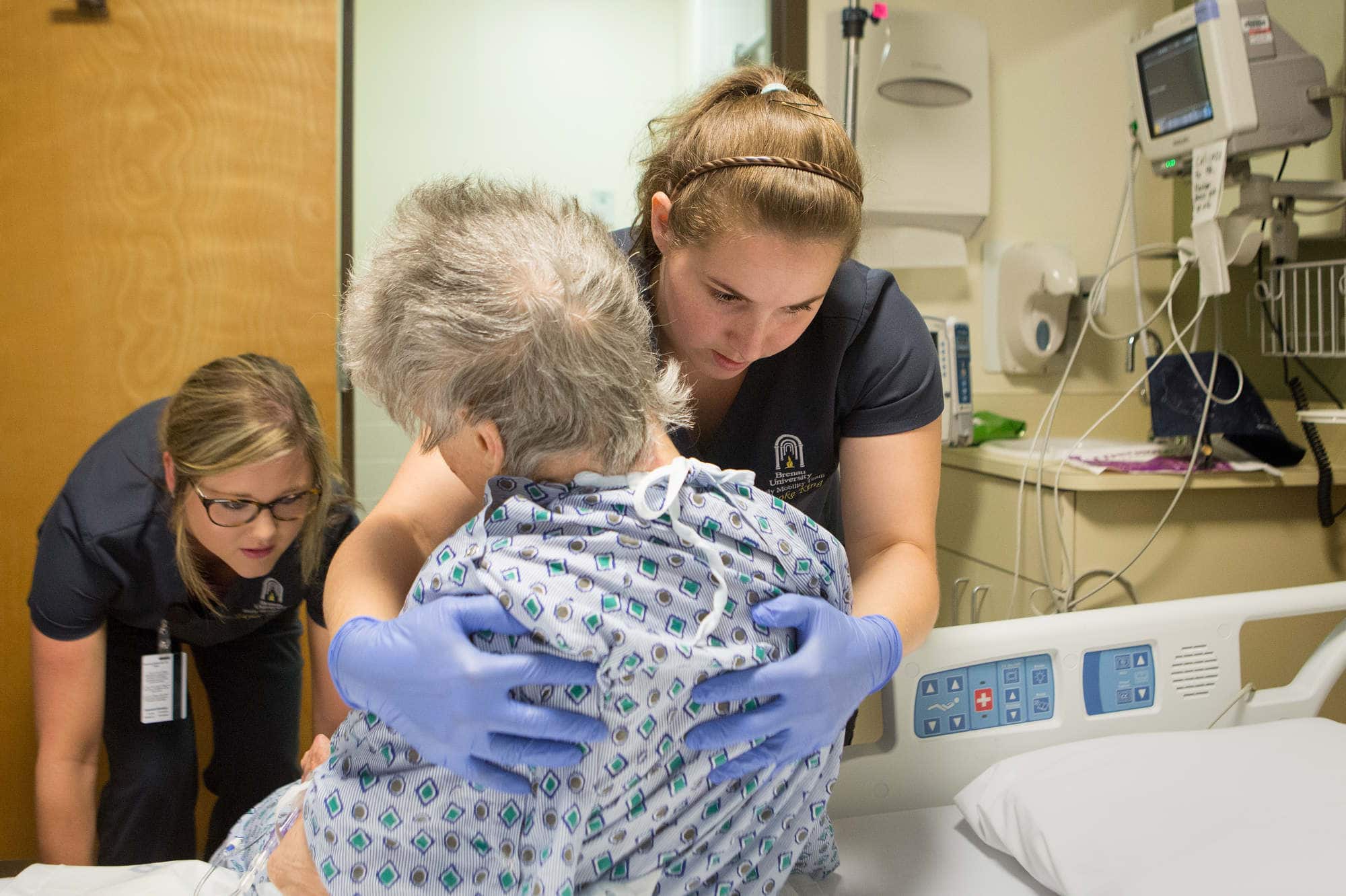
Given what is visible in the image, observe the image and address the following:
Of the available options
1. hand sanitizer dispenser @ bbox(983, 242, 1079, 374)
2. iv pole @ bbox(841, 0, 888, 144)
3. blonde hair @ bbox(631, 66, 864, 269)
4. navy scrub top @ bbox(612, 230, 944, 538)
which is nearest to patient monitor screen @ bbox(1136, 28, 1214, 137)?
hand sanitizer dispenser @ bbox(983, 242, 1079, 374)

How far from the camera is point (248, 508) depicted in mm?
1399

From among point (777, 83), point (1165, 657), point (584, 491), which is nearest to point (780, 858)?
point (584, 491)

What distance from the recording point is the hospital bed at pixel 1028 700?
114 cm

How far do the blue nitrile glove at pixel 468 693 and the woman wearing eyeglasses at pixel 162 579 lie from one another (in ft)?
2.33

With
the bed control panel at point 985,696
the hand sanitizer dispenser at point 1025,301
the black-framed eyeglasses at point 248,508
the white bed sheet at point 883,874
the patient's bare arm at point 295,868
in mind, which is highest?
the hand sanitizer dispenser at point 1025,301

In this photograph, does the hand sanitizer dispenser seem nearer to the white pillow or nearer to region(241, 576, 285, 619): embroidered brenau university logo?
the white pillow

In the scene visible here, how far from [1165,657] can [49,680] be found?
5.23 feet

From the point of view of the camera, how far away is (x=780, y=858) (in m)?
0.88

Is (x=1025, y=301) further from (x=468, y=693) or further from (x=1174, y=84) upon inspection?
(x=468, y=693)

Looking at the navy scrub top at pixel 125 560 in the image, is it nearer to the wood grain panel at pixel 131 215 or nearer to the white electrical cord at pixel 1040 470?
the wood grain panel at pixel 131 215

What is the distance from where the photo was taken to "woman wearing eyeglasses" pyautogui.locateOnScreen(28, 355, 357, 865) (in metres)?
1.39

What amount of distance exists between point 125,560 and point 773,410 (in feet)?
3.37

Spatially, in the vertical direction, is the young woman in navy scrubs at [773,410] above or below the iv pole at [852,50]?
below

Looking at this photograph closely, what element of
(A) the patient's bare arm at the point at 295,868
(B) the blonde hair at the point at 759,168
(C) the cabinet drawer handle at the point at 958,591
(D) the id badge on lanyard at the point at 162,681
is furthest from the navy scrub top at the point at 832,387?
(C) the cabinet drawer handle at the point at 958,591
